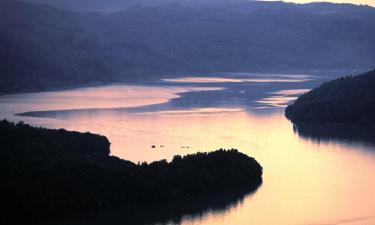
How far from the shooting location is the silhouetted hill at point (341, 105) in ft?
123

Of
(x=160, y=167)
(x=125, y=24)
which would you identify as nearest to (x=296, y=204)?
(x=160, y=167)

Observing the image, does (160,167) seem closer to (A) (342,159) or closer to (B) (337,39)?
(A) (342,159)

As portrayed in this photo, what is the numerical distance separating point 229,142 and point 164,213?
10.4m

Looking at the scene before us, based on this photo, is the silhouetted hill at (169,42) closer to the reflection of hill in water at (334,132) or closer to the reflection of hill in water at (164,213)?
the reflection of hill in water at (334,132)

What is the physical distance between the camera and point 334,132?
116ft

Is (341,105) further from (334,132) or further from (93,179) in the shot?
→ (93,179)

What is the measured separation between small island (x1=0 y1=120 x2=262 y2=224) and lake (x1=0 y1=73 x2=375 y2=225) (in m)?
0.42

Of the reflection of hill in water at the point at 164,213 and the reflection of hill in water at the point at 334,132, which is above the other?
the reflection of hill in water at the point at 334,132

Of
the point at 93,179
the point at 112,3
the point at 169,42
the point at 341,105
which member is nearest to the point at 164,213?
the point at 93,179

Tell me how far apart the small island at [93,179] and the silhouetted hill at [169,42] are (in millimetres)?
29793

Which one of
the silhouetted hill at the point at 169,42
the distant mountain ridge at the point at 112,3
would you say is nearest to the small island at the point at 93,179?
the silhouetted hill at the point at 169,42

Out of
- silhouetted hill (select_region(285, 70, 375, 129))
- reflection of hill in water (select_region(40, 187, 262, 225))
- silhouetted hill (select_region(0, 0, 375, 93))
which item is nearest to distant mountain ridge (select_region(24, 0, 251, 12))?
silhouetted hill (select_region(0, 0, 375, 93))

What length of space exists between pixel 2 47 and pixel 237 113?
27666 millimetres

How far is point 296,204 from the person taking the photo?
891 inches
